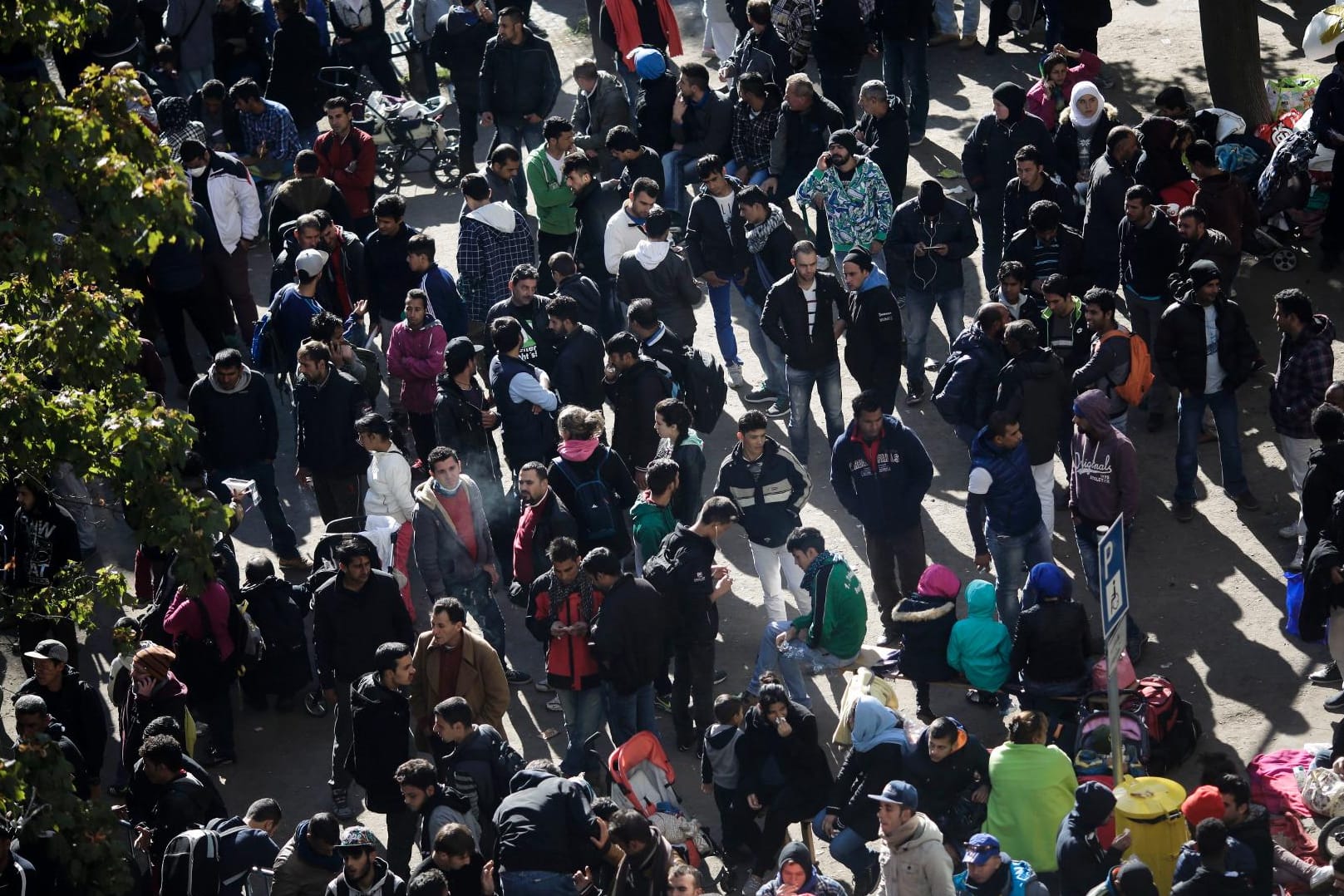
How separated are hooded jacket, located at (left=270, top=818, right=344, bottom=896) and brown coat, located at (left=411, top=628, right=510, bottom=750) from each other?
4.62 ft

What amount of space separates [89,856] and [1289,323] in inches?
311

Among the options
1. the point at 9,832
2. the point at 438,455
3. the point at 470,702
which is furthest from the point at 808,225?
the point at 9,832

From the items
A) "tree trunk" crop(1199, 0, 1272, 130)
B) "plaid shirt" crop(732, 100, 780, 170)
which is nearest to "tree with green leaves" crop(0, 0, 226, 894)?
"plaid shirt" crop(732, 100, 780, 170)

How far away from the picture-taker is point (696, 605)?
10.9 metres

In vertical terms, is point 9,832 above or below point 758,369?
above

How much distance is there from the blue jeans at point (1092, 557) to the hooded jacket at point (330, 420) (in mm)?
4801

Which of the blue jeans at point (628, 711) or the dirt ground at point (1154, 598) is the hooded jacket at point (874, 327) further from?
the blue jeans at point (628, 711)

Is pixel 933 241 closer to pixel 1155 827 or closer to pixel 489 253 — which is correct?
pixel 489 253

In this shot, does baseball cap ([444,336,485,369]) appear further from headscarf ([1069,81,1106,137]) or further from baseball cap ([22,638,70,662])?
headscarf ([1069,81,1106,137])

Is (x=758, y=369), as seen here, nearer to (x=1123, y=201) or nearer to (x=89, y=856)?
(x=1123, y=201)

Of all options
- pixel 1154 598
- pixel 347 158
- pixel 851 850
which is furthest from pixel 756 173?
pixel 851 850

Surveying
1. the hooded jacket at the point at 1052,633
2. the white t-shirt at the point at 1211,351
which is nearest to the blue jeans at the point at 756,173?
the white t-shirt at the point at 1211,351

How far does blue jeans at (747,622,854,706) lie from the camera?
11.0 m

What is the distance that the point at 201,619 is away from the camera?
37.2 feet
